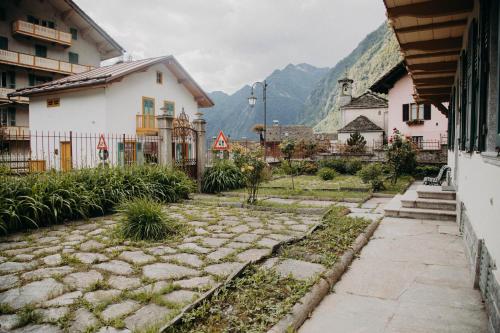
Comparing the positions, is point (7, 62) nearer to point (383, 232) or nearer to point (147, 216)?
point (147, 216)

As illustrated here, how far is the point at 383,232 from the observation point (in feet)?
20.9

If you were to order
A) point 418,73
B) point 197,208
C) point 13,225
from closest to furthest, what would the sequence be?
point 13,225, point 418,73, point 197,208

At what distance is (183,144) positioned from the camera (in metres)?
11.8

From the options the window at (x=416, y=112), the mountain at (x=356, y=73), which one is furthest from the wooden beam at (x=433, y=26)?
the mountain at (x=356, y=73)

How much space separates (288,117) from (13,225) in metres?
135

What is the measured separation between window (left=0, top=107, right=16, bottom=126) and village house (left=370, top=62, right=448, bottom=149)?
2720 cm

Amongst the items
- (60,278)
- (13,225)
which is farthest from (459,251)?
(13,225)

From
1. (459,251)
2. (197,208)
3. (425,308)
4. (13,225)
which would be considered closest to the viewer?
(425,308)

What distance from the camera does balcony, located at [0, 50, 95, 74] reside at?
2555 cm

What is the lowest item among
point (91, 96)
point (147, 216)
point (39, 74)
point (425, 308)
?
point (425, 308)

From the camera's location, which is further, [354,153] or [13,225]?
[354,153]

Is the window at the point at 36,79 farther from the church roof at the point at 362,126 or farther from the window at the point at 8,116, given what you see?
the church roof at the point at 362,126

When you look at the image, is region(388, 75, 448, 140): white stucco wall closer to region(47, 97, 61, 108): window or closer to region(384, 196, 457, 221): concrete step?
region(384, 196, 457, 221): concrete step

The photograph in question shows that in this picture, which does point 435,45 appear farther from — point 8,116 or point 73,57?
point 73,57
